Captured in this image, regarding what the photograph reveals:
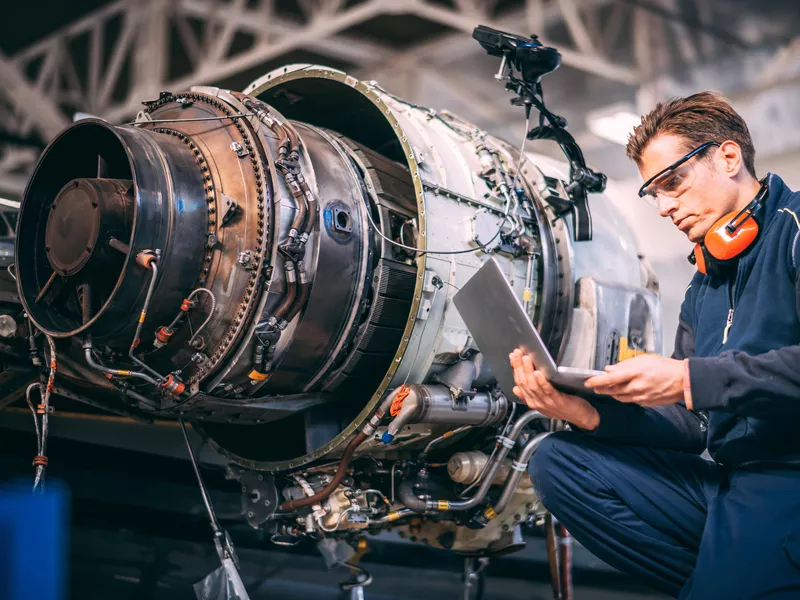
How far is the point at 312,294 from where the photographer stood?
2.56m

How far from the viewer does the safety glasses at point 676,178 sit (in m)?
2.15

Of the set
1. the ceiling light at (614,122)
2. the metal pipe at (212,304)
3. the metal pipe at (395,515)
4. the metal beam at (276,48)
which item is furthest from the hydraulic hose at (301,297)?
the ceiling light at (614,122)

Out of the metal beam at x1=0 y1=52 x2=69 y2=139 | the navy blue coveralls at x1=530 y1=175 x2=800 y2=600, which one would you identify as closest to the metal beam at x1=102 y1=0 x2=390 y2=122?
the metal beam at x1=0 y1=52 x2=69 y2=139

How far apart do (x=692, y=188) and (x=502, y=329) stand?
25.9 inches

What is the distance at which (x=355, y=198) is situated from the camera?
9.16ft

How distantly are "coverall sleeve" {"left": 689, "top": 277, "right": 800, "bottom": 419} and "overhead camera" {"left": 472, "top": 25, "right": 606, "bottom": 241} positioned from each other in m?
1.44

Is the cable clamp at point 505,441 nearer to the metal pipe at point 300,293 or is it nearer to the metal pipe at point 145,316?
the metal pipe at point 300,293

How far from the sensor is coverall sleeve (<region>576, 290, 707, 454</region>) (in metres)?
2.19

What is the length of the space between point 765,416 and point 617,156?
6.24m

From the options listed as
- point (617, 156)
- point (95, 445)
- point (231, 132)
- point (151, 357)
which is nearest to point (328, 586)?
point (95, 445)

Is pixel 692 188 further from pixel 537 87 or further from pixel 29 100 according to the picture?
pixel 29 100

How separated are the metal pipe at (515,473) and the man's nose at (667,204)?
44.5 inches

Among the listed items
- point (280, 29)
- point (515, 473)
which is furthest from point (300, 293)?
point (280, 29)

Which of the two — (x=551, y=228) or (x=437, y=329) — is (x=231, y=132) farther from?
(x=551, y=228)
